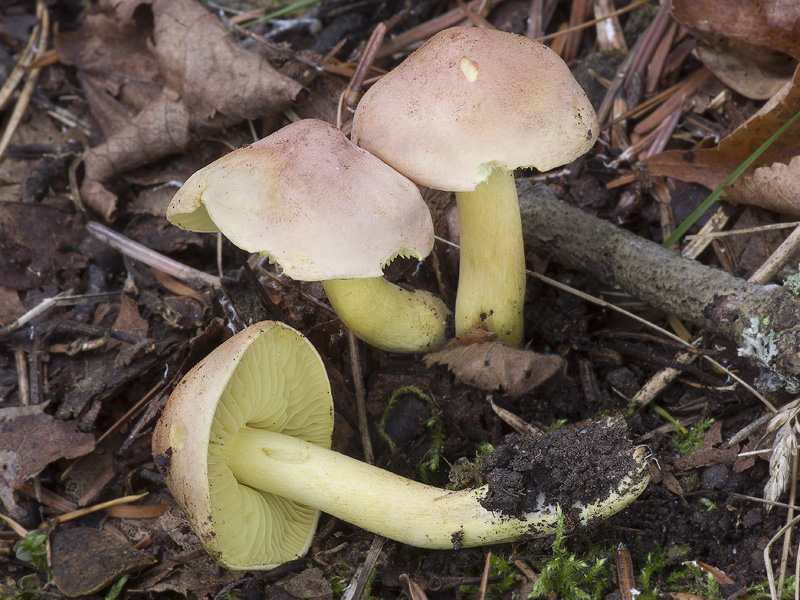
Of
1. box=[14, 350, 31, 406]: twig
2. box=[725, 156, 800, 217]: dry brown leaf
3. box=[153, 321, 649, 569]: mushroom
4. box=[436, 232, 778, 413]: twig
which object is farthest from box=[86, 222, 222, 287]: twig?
box=[725, 156, 800, 217]: dry brown leaf

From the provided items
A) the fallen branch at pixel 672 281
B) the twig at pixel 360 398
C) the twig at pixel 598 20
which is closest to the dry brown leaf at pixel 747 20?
the twig at pixel 598 20

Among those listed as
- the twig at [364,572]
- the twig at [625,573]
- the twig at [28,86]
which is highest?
the twig at [28,86]

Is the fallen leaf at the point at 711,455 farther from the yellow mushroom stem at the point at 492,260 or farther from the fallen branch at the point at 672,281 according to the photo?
the yellow mushroom stem at the point at 492,260

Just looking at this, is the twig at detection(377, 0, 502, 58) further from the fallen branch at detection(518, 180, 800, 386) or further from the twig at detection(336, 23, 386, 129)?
the fallen branch at detection(518, 180, 800, 386)

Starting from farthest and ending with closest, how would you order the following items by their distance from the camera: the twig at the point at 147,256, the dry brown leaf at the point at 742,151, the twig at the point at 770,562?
the twig at the point at 147,256
the dry brown leaf at the point at 742,151
the twig at the point at 770,562

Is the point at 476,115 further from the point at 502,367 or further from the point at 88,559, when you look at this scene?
the point at 88,559

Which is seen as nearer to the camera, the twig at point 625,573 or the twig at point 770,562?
the twig at point 770,562

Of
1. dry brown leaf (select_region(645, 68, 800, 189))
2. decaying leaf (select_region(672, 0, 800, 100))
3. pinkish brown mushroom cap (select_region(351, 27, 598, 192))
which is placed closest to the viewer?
pinkish brown mushroom cap (select_region(351, 27, 598, 192))
